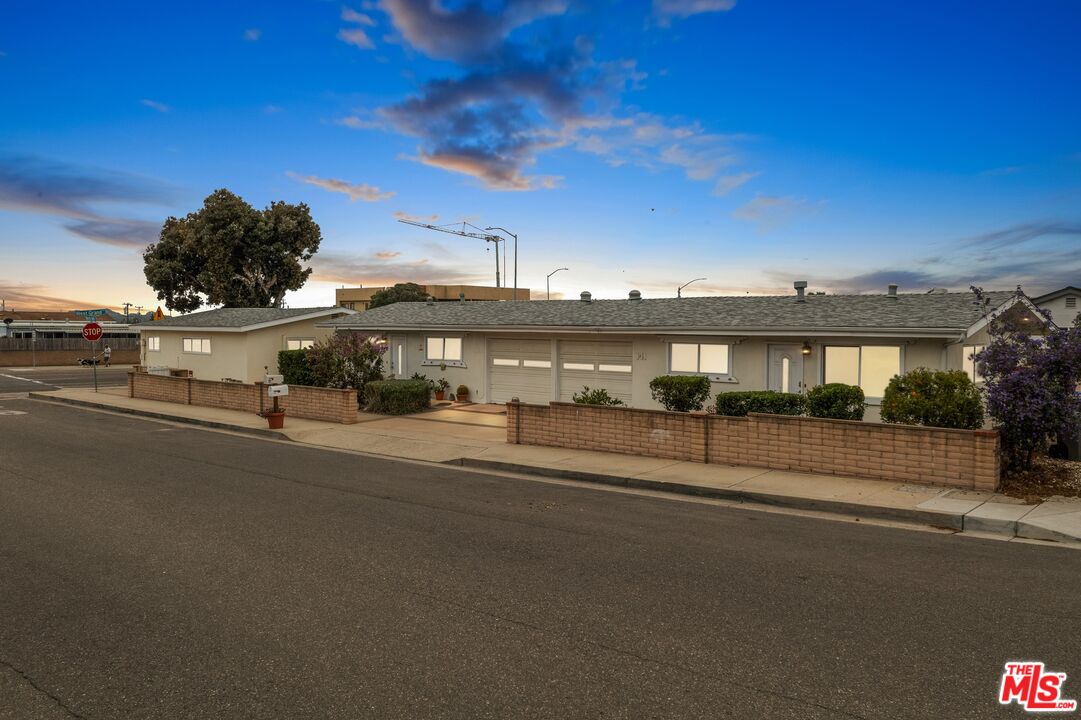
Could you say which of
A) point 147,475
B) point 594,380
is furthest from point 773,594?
point 594,380

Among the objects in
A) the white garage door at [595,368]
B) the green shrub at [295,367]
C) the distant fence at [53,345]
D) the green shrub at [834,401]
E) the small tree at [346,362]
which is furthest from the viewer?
the distant fence at [53,345]

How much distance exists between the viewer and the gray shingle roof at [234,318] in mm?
29578

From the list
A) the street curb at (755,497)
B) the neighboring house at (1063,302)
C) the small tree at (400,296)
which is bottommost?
the street curb at (755,497)

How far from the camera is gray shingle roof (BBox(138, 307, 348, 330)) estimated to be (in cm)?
2958

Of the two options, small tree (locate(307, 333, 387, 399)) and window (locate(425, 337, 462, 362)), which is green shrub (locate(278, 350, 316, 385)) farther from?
window (locate(425, 337, 462, 362))

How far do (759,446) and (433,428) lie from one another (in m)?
8.85

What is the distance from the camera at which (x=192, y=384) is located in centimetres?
2511

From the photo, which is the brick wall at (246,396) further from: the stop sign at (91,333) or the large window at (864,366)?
the large window at (864,366)

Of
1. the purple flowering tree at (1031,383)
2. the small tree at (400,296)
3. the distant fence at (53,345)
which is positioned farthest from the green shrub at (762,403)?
the small tree at (400,296)

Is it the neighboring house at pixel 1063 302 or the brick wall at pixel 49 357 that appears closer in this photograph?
the neighboring house at pixel 1063 302

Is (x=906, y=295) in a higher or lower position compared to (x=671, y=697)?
higher

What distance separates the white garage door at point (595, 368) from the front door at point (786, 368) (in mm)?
4247

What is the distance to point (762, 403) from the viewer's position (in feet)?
50.5

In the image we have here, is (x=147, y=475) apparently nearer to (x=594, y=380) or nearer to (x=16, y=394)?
(x=594, y=380)
